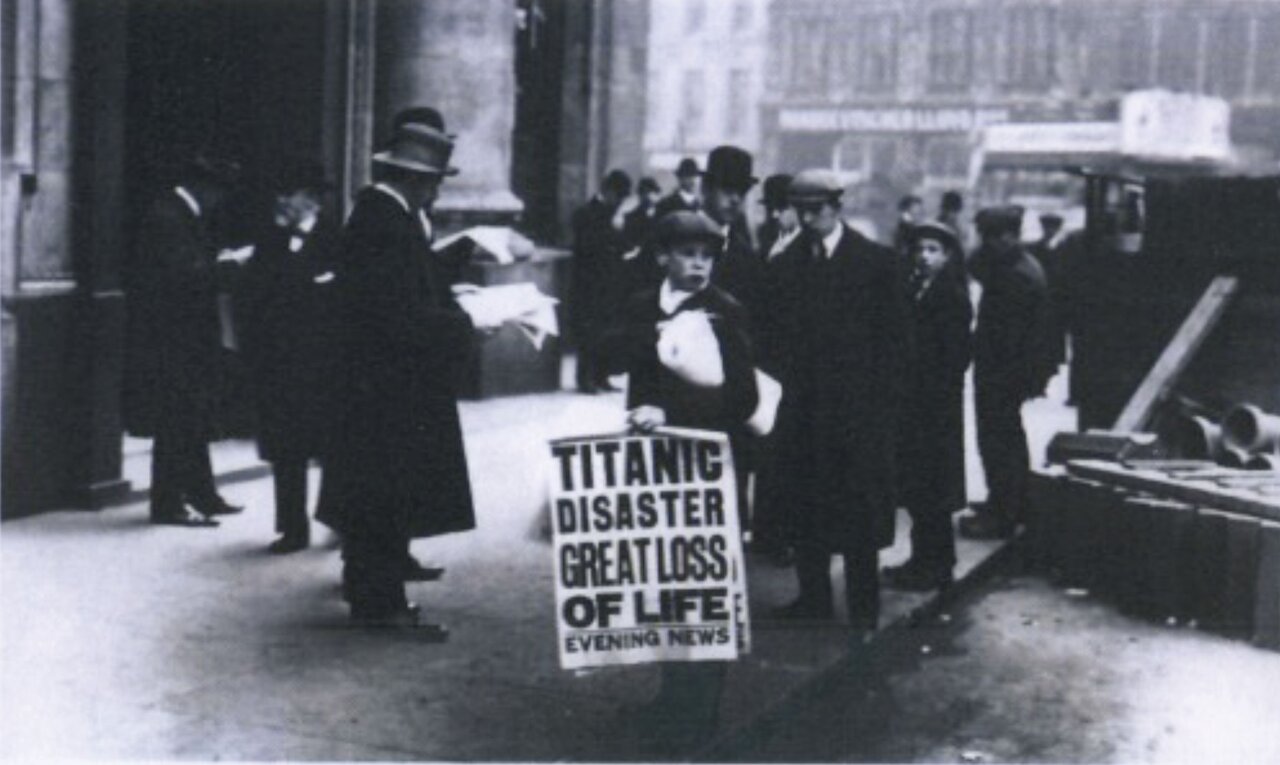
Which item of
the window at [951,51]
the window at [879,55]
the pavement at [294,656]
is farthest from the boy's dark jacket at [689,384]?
the window at [879,55]

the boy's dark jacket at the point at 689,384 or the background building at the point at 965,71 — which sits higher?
the background building at the point at 965,71

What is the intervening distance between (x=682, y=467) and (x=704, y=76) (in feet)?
204

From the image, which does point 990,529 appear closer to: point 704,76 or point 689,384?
point 689,384

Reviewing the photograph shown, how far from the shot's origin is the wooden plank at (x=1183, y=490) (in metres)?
7.74

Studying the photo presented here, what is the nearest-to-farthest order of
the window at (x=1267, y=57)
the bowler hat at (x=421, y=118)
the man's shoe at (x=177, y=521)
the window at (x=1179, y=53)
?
1. the bowler hat at (x=421, y=118)
2. the man's shoe at (x=177, y=521)
3. the window at (x=1179, y=53)
4. the window at (x=1267, y=57)

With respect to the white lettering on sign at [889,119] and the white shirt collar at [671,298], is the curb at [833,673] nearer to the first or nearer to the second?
the white shirt collar at [671,298]

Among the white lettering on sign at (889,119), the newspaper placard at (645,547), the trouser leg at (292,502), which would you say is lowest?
the trouser leg at (292,502)

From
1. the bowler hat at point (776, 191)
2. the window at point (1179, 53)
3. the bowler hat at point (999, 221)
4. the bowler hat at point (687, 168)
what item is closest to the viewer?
the bowler hat at point (776, 191)

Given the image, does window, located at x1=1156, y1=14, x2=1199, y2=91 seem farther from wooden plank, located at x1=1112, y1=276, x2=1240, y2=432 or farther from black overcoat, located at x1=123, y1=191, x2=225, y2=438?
black overcoat, located at x1=123, y1=191, x2=225, y2=438

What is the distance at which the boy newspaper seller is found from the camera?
17.4ft

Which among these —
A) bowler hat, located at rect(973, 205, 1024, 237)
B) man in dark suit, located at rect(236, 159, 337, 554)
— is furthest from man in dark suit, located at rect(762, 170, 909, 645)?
bowler hat, located at rect(973, 205, 1024, 237)

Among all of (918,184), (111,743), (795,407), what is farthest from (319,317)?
(918,184)

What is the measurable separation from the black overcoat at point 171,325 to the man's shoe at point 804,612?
3.27m

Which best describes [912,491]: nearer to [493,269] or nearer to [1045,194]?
[493,269]
